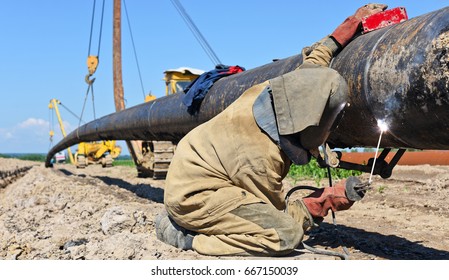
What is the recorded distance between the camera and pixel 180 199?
3490 mm

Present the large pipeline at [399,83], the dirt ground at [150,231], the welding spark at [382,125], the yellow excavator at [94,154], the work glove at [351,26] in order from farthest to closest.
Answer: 1. the yellow excavator at [94,154]
2. the dirt ground at [150,231]
3. the work glove at [351,26]
4. the welding spark at [382,125]
5. the large pipeline at [399,83]

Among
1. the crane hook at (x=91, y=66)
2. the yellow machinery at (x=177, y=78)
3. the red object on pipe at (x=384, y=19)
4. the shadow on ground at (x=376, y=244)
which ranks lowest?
the shadow on ground at (x=376, y=244)

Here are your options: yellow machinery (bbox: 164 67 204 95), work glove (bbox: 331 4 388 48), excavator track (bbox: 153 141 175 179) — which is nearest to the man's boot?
work glove (bbox: 331 4 388 48)

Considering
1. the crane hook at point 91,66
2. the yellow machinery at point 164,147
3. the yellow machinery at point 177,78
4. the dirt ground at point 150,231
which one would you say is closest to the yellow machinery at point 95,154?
the crane hook at point 91,66

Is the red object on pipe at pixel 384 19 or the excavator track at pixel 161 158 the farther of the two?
the excavator track at pixel 161 158

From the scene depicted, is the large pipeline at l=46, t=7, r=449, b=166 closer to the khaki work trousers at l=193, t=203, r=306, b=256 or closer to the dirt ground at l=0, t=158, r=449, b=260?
the khaki work trousers at l=193, t=203, r=306, b=256

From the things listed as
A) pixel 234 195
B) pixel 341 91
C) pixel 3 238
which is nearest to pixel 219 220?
pixel 234 195

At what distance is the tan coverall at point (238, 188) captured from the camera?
3233 millimetres

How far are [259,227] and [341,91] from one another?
1020mm

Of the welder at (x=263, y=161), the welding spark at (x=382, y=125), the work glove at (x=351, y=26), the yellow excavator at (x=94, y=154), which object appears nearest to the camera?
the welding spark at (x=382, y=125)

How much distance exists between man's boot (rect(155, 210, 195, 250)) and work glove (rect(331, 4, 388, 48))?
1714 millimetres

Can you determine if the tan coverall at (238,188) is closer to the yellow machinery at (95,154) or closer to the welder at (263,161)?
the welder at (263,161)
